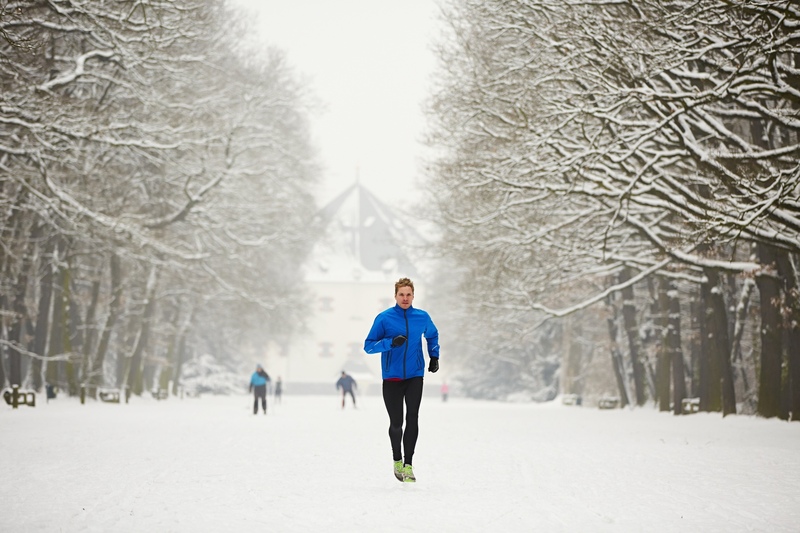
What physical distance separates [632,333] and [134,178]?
55.1 ft

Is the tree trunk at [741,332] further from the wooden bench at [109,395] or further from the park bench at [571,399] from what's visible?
the wooden bench at [109,395]

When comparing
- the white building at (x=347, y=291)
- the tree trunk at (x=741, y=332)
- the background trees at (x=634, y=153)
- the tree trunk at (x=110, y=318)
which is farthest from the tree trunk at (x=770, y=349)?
the white building at (x=347, y=291)

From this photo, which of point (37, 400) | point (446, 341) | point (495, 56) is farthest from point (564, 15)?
point (446, 341)

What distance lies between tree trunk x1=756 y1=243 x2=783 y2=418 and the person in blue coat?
1401 centimetres

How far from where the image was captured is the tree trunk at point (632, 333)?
3278 cm

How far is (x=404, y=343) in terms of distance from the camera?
956cm

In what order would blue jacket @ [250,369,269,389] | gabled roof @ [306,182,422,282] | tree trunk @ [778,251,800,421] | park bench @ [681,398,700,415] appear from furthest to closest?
gabled roof @ [306,182,422,282] → blue jacket @ [250,369,269,389] → park bench @ [681,398,700,415] → tree trunk @ [778,251,800,421]

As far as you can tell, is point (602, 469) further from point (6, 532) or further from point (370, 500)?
point (6, 532)

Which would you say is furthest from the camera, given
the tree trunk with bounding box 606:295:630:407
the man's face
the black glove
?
the tree trunk with bounding box 606:295:630:407

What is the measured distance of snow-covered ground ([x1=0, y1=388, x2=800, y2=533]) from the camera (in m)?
7.46

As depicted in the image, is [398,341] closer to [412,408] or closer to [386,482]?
[412,408]

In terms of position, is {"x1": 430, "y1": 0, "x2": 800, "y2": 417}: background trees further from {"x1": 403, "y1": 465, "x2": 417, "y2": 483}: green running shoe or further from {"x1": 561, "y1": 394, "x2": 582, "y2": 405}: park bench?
{"x1": 561, "y1": 394, "x2": 582, "y2": 405}: park bench

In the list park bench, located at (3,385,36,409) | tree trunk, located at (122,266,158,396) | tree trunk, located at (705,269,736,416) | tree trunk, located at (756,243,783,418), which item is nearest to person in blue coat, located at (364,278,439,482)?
tree trunk, located at (756,243,783,418)

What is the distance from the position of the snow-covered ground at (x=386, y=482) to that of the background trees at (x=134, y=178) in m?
6.02
